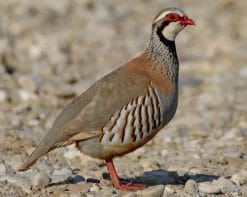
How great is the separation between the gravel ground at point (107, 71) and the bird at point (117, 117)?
0.32 m

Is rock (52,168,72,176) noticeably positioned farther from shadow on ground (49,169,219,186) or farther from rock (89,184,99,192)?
rock (89,184,99,192)

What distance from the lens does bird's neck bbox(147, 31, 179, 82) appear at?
702cm

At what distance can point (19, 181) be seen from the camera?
6711 mm

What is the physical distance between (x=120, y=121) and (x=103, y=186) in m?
0.59

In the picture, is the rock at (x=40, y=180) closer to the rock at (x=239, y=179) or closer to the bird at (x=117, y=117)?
the bird at (x=117, y=117)

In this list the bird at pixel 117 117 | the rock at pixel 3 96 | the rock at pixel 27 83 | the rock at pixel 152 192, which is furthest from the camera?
the rock at pixel 27 83

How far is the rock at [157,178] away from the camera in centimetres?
699

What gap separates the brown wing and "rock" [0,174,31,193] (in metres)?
0.21

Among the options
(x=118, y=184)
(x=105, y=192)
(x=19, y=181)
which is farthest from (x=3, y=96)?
(x=105, y=192)

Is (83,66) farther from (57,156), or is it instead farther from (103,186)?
(103,186)

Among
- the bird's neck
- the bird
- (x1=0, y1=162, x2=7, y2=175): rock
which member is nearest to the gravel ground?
(x1=0, y1=162, x2=7, y2=175): rock

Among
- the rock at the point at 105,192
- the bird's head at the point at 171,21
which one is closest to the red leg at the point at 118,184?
the rock at the point at 105,192

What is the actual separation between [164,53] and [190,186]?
1200 millimetres

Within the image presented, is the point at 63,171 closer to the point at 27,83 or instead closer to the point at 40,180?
the point at 40,180
